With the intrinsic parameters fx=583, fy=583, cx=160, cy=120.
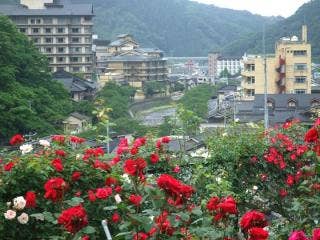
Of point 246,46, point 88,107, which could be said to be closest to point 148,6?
point 246,46

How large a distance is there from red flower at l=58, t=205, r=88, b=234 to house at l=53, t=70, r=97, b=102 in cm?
3479

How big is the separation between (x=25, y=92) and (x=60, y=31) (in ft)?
79.0

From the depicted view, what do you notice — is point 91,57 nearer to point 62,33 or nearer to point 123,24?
point 62,33

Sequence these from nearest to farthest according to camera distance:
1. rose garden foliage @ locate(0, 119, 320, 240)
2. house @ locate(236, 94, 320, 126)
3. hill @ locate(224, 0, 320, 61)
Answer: rose garden foliage @ locate(0, 119, 320, 240) < house @ locate(236, 94, 320, 126) < hill @ locate(224, 0, 320, 61)

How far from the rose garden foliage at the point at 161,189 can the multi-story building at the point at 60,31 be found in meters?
43.1

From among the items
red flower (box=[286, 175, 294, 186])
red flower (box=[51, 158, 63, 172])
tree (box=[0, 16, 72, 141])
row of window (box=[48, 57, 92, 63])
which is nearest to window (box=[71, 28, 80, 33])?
row of window (box=[48, 57, 92, 63])

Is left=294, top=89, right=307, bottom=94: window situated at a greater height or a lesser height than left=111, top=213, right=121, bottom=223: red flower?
greater

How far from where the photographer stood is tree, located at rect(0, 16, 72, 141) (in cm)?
2297

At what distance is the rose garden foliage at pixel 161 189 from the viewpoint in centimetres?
287

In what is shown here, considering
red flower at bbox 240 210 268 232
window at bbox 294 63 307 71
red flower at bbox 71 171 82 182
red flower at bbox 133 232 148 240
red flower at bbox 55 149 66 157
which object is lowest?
red flower at bbox 133 232 148 240

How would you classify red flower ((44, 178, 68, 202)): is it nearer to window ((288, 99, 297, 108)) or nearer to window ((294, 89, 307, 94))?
window ((288, 99, 297, 108))

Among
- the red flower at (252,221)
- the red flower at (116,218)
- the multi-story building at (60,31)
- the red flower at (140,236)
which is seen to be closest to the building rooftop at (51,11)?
the multi-story building at (60,31)

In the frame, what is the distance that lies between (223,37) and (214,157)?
116 metres

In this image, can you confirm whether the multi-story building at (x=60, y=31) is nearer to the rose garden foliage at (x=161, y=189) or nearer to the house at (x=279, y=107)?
the house at (x=279, y=107)
